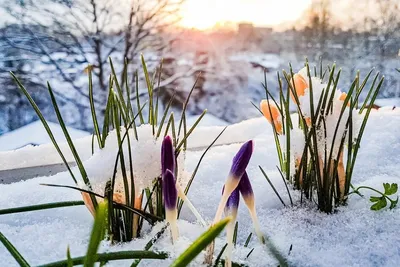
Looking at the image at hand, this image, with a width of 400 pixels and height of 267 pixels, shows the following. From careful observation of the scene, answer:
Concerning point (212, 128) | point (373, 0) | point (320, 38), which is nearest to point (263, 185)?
point (212, 128)

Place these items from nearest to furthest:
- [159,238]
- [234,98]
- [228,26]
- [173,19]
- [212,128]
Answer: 1. [159,238]
2. [212,128]
3. [228,26]
4. [234,98]
5. [173,19]

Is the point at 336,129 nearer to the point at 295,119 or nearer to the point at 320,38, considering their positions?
the point at 295,119

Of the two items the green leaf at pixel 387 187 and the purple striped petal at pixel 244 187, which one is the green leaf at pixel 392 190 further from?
the purple striped petal at pixel 244 187

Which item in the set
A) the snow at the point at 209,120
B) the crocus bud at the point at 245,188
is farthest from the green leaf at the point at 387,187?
the snow at the point at 209,120

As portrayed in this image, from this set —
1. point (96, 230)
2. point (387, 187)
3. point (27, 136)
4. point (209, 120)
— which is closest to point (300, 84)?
point (387, 187)

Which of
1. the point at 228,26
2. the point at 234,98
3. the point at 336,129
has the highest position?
the point at 228,26

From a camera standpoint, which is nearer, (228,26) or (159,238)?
(159,238)
